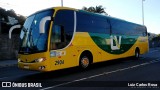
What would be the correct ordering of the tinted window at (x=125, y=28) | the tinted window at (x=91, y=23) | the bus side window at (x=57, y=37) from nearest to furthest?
1. the bus side window at (x=57, y=37)
2. the tinted window at (x=91, y=23)
3. the tinted window at (x=125, y=28)

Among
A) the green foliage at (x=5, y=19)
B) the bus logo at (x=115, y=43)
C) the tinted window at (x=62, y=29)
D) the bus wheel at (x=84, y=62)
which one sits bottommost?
the bus wheel at (x=84, y=62)

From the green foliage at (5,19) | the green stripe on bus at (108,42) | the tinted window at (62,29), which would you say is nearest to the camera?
the tinted window at (62,29)

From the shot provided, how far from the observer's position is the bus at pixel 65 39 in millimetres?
11516

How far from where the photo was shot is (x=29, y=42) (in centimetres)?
1188

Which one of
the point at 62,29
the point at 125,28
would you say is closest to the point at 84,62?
the point at 62,29

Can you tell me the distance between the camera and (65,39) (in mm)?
12594

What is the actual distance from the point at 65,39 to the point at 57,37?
63cm

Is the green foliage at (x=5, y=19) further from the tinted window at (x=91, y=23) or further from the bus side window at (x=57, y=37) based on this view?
the bus side window at (x=57, y=37)

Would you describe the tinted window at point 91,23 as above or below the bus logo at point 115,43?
above

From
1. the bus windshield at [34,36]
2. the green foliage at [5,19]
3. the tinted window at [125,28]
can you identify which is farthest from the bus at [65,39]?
the green foliage at [5,19]

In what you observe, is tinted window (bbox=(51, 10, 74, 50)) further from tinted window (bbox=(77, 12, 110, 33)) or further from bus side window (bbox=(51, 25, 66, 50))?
tinted window (bbox=(77, 12, 110, 33))

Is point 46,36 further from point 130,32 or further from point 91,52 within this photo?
point 130,32

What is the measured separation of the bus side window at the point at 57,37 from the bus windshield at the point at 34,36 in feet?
1.20

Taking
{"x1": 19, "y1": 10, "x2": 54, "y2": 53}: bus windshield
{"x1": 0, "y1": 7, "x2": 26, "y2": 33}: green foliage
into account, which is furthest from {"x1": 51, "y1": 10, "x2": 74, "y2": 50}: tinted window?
{"x1": 0, "y1": 7, "x2": 26, "y2": 33}: green foliage
